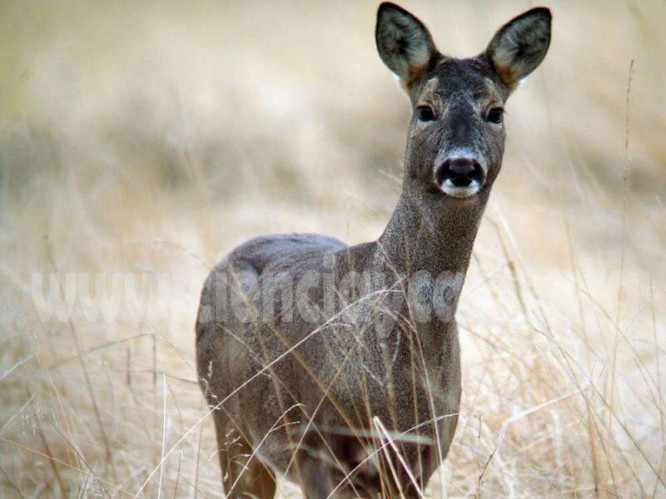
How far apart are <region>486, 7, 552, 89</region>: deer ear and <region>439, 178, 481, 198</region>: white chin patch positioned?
2.66 ft

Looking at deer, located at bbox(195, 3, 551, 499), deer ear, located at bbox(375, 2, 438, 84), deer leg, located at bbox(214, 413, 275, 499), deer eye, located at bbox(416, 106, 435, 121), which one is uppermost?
deer ear, located at bbox(375, 2, 438, 84)

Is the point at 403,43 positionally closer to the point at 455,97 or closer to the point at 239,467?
the point at 455,97

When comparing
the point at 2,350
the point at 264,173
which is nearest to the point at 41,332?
the point at 2,350

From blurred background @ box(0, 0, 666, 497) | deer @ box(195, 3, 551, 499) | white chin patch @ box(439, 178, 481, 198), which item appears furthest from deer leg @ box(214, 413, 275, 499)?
white chin patch @ box(439, 178, 481, 198)

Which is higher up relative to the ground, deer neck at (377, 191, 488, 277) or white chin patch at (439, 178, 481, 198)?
white chin patch at (439, 178, 481, 198)

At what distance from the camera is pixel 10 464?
546 cm

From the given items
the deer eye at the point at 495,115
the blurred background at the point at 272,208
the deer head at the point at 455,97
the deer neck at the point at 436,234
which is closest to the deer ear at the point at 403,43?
the deer head at the point at 455,97

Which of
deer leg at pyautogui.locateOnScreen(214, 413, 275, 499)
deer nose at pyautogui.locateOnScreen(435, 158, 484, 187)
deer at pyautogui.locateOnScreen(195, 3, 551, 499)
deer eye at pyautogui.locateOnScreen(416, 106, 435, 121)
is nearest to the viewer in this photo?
deer nose at pyautogui.locateOnScreen(435, 158, 484, 187)

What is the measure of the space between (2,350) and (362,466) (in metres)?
3.84

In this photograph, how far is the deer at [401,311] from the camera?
3.74m

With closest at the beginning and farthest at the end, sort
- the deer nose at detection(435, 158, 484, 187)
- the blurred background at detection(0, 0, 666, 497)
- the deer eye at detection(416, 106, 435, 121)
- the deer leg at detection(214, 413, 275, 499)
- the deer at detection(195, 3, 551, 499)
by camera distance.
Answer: the deer nose at detection(435, 158, 484, 187) → the deer at detection(195, 3, 551, 499) → the deer eye at detection(416, 106, 435, 121) → the deer leg at detection(214, 413, 275, 499) → the blurred background at detection(0, 0, 666, 497)

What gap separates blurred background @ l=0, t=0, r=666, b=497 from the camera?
200 inches

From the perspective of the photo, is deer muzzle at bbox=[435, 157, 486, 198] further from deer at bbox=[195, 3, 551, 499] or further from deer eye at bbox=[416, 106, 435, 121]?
deer eye at bbox=[416, 106, 435, 121]

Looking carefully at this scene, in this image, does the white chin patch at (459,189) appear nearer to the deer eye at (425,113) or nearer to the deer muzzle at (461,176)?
the deer muzzle at (461,176)
